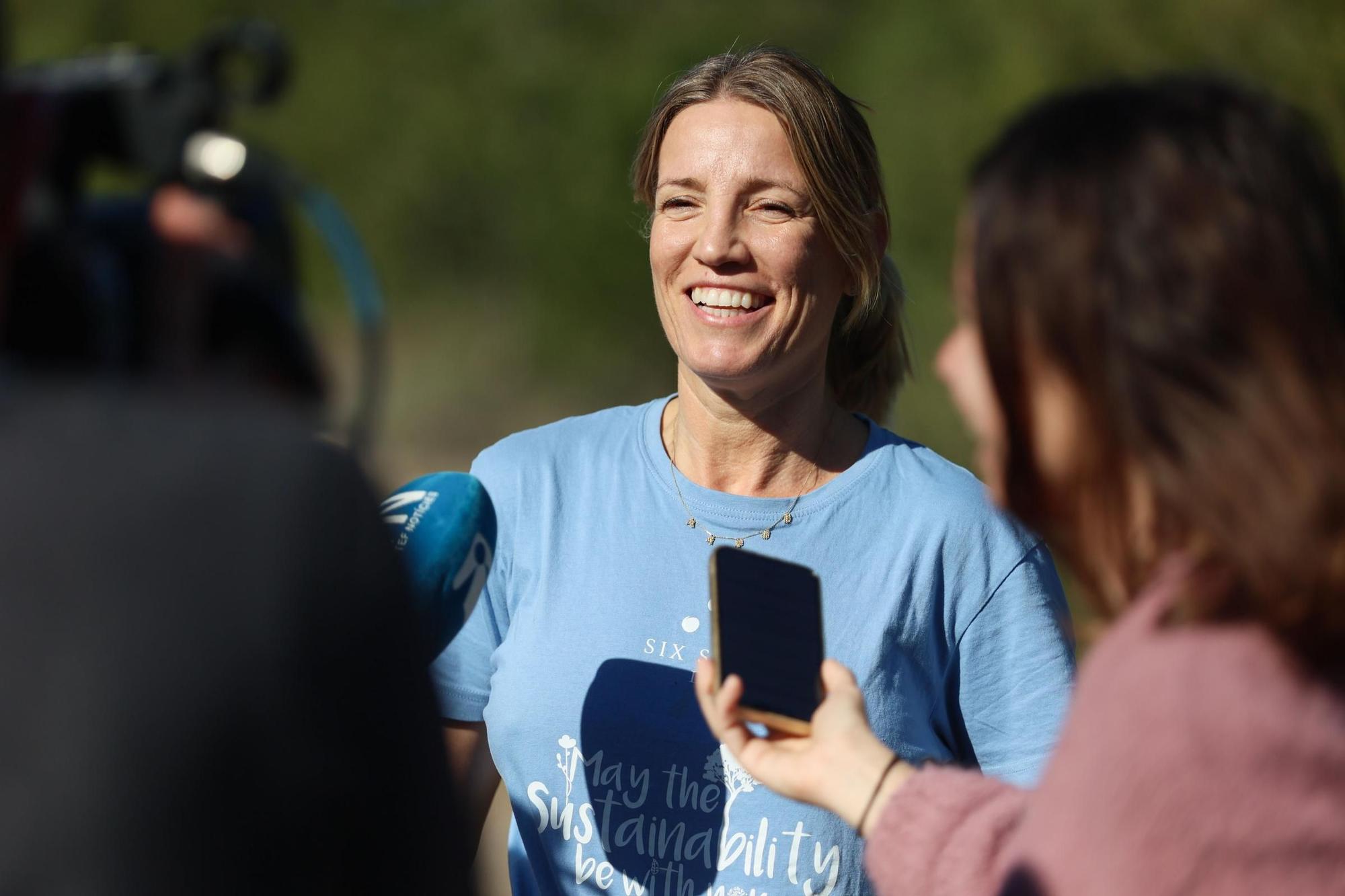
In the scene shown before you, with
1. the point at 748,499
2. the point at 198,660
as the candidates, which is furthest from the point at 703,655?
the point at 198,660

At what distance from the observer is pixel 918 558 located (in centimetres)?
226

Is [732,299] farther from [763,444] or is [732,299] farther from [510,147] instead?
[510,147]

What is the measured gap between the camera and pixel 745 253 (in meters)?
2.40

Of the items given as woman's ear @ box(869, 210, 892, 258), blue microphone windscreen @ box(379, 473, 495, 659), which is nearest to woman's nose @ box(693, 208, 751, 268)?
woman's ear @ box(869, 210, 892, 258)

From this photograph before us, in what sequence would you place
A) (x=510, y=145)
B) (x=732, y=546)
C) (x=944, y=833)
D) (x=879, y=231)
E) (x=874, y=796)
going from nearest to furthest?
(x=944, y=833)
(x=874, y=796)
(x=732, y=546)
(x=879, y=231)
(x=510, y=145)

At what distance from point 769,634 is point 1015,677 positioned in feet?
1.65

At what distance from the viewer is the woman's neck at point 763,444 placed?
2.43 metres

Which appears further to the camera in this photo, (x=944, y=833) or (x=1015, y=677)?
(x=1015, y=677)

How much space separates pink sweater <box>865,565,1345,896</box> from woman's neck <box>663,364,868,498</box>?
1.13 m

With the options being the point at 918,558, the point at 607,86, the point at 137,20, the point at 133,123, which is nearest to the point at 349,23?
the point at 137,20

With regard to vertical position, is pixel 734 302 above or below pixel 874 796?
above

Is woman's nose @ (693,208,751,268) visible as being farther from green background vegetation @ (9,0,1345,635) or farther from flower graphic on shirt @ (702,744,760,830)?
green background vegetation @ (9,0,1345,635)

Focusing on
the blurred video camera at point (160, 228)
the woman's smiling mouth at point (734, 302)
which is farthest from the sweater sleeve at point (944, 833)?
the blurred video camera at point (160, 228)

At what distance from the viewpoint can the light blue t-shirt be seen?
2164 mm
